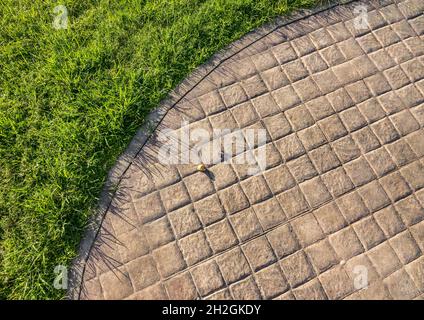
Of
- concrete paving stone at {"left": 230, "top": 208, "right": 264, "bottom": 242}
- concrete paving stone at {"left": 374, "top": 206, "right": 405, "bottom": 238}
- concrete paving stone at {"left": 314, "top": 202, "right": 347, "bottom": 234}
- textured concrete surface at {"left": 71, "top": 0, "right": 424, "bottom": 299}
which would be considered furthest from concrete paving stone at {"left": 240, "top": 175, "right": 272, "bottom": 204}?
concrete paving stone at {"left": 374, "top": 206, "right": 405, "bottom": 238}

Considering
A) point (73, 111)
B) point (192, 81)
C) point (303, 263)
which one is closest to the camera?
point (303, 263)

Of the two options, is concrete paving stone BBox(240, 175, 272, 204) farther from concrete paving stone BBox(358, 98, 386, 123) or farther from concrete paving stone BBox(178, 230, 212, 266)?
concrete paving stone BBox(358, 98, 386, 123)

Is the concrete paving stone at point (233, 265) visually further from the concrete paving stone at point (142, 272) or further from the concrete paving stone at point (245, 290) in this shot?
the concrete paving stone at point (142, 272)

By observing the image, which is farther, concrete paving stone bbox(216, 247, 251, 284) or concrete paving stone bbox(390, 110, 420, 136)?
concrete paving stone bbox(390, 110, 420, 136)

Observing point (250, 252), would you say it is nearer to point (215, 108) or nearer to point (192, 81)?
point (215, 108)

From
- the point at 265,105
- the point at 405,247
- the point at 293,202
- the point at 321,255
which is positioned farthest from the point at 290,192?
the point at 405,247

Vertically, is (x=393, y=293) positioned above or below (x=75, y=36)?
below
